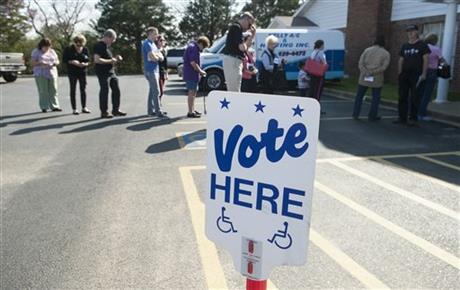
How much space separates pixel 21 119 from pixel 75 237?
6.87m

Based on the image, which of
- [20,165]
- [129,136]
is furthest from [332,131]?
[20,165]

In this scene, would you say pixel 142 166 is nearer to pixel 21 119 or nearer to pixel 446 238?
pixel 446 238

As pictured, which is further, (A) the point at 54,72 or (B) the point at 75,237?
(A) the point at 54,72

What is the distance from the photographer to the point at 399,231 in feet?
12.6

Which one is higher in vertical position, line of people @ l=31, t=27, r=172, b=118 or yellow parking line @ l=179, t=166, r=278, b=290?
line of people @ l=31, t=27, r=172, b=118

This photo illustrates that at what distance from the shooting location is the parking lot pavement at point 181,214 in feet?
10.3

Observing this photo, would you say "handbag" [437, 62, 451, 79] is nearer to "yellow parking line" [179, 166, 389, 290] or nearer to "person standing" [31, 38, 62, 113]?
"yellow parking line" [179, 166, 389, 290]

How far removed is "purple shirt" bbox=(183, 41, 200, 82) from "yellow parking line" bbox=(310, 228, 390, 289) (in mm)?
5896

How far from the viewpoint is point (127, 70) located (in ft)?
136

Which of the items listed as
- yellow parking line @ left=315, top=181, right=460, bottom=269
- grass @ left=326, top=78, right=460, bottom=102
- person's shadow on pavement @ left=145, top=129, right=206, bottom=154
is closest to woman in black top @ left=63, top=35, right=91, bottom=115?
person's shadow on pavement @ left=145, top=129, right=206, bottom=154

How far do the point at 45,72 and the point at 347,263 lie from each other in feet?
29.5

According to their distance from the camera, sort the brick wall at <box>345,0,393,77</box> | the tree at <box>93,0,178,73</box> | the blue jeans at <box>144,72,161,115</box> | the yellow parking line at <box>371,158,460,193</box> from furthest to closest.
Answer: the tree at <box>93,0,178,73</box>, the brick wall at <box>345,0,393,77</box>, the blue jeans at <box>144,72,161,115</box>, the yellow parking line at <box>371,158,460,193</box>

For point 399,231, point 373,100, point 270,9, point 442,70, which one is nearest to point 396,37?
point 442,70

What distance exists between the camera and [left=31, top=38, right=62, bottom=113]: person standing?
32.8 feet
